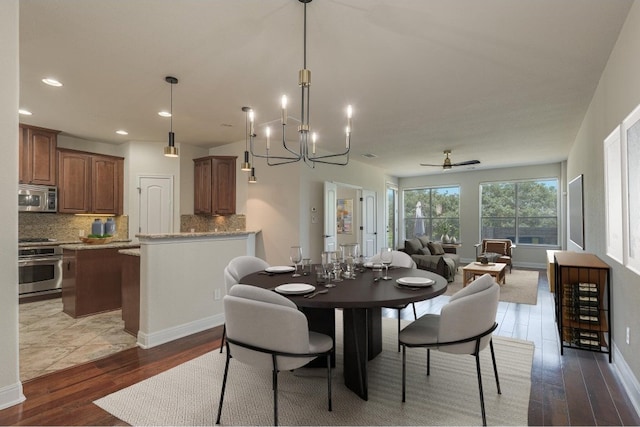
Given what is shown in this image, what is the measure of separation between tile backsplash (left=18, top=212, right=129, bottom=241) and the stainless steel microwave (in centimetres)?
30

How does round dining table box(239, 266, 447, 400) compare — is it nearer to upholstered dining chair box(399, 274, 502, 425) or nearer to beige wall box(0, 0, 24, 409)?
upholstered dining chair box(399, 274, 502, 425)

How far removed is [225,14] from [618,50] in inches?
116

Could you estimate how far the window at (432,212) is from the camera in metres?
9.51

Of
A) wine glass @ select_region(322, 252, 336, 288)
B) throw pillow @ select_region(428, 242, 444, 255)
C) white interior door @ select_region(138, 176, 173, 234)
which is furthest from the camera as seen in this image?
throw pillow @ select_region(428, 242, 444, 255)

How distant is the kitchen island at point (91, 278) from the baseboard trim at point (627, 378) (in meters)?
5.21

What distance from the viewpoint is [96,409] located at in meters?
2.09

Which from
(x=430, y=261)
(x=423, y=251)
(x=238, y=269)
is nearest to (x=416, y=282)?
(x=238, y=269)

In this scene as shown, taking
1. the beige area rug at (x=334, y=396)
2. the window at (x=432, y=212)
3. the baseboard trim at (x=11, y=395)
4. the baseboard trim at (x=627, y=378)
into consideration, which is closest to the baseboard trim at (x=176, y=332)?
the beige area rug at (x=334, y=396)

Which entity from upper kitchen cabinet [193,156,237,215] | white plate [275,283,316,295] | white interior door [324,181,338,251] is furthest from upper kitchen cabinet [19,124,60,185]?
white plate [275,283,316,295]

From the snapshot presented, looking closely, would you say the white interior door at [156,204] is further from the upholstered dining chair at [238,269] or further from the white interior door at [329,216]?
the upholstered dining chair at [238,269]

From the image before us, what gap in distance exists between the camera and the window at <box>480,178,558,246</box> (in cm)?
816

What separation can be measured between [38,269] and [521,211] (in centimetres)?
1027

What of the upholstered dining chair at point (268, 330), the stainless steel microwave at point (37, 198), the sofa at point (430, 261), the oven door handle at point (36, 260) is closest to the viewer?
the upholstered dining chair at point (268, 330)

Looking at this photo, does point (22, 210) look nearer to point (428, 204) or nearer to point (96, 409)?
point (96, 409)
